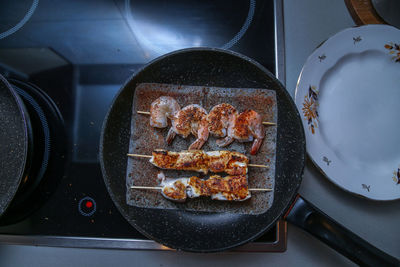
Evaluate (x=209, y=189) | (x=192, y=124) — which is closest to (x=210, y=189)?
(x=209, y=189)

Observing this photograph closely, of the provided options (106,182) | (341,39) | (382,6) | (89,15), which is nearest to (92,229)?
(106,182)

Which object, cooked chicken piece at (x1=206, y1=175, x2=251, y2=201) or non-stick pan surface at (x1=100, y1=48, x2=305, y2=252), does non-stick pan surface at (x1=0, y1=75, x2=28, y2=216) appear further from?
cooked chicken piece at (x1=206, y1=175, x2=251, y2=201)

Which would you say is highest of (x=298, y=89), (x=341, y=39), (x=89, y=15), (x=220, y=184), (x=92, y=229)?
(x=89, y=15)

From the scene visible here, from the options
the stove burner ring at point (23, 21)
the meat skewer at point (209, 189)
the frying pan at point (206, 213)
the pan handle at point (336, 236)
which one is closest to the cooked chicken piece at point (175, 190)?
the meat skewer at point (209, 189)

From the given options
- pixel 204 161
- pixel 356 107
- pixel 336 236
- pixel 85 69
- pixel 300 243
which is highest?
pixel 85 69

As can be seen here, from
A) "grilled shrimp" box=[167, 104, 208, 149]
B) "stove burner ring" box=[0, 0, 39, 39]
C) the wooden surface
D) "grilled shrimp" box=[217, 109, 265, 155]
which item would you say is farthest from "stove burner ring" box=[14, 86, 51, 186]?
the wooden surface

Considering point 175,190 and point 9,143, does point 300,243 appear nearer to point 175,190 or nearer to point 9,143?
point 175,190

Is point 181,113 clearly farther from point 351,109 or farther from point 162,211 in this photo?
point 351,109
